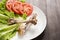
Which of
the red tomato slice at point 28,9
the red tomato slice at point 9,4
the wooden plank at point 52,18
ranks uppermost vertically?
the red tomato slice at point 9,4

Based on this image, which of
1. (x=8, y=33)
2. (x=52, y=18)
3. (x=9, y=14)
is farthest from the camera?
(x=52, y=18)

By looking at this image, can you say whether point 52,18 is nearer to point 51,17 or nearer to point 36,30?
point 51,17

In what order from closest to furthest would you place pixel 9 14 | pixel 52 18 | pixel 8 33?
pixel 8 33 < pixel 9 14 < pixel 52 18

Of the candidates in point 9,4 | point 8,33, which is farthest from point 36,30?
point 9,4

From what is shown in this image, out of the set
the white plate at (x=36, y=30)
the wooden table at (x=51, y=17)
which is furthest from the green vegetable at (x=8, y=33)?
the wooden table at (x=51, y=17)

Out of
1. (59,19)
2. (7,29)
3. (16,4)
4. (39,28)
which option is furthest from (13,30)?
(59,19)

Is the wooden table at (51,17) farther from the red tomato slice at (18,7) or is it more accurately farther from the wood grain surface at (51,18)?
the red tomato slice at (18,7)

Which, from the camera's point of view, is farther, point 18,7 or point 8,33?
point 18,7

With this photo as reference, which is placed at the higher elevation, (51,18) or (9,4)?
(9,4)

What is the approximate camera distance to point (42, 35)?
121 centimetres

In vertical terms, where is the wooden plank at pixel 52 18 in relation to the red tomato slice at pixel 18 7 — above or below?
below

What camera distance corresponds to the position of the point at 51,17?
1.40 metres

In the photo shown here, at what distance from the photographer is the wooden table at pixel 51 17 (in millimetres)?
1226

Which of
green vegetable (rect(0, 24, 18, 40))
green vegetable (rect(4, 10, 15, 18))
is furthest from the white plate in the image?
green vegetable (rect(4, 10, 15, 18))
